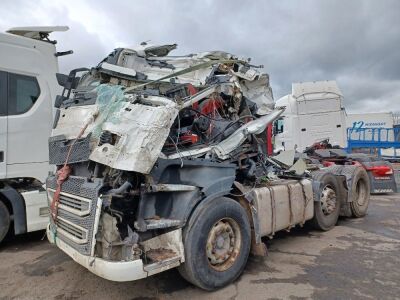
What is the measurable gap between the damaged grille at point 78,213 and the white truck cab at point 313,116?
31.1ft

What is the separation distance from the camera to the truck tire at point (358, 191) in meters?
7.18

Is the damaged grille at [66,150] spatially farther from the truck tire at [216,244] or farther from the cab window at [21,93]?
the cab window at [21,93]

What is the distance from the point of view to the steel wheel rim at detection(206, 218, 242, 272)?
3845 mm

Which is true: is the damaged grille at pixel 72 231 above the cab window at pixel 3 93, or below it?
below

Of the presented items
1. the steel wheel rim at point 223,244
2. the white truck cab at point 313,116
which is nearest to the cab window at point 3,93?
the steel wheel rim at point 223,244

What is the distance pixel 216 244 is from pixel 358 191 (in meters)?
4.74

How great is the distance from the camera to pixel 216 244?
3928 millimetres

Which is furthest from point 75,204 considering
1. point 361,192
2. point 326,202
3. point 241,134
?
point 361,192

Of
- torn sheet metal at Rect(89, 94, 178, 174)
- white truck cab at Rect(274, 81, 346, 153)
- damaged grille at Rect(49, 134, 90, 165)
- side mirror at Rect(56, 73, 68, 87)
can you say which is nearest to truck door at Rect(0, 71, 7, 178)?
side mirror at Rect(56, 73, 68, 87)

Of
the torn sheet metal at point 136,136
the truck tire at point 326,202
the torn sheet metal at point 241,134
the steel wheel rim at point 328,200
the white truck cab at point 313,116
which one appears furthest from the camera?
the white truck cab at point 313,116

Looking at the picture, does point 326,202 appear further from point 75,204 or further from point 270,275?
point 75,204

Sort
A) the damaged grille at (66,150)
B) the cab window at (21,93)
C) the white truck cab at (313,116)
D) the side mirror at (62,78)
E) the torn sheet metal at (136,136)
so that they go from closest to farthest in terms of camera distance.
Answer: the torn sheet metal at (136,136) < the damaged grille at (66,150) < the side mirror at (62,78) < the cab window at (21,93) < the white truck cab at (313,116)

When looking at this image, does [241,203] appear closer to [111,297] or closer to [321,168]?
[111,297]

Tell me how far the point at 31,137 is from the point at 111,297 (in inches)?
118
